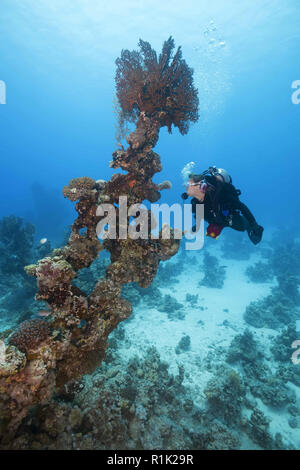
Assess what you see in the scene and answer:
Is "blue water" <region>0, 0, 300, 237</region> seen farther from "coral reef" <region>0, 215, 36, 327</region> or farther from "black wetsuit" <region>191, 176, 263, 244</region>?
"black wetsuit" <region>191, 176, 263, 244</region>

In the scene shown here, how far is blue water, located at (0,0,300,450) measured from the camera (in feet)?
82.5

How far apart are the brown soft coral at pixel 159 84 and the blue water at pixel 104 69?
0.90 metres

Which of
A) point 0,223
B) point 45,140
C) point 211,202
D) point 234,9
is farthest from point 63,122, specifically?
point 211,202

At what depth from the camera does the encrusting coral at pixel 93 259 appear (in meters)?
3.00

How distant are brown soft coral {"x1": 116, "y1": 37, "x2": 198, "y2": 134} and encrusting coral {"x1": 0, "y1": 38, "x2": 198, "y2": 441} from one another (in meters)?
0.02

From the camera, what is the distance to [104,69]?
41656 mm

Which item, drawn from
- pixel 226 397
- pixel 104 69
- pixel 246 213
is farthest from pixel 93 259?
pixel 104 69

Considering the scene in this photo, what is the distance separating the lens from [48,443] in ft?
9.88

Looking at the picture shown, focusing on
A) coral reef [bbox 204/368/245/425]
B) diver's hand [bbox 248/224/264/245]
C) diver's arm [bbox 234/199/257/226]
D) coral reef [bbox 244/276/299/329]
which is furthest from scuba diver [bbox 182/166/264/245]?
coral reef [bbox 244/276/299/329]

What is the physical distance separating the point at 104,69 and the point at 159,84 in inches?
1895

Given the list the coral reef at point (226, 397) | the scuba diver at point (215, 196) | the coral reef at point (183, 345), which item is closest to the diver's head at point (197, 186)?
the scuba diver at point (215, 196)

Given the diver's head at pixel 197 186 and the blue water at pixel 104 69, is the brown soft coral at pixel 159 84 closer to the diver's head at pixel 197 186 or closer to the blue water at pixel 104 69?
the blue water at pixel 104 69

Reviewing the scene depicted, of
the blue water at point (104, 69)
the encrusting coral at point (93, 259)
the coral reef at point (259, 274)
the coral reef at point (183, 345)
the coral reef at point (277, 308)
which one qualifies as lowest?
the coral reef at point (183, 345)

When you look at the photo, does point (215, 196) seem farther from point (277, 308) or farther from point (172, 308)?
point (277, 308)
